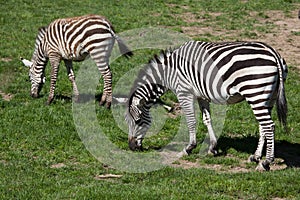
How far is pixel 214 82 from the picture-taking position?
1122cm

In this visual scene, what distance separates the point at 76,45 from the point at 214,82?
5.34 meters

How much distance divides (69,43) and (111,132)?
331 cm

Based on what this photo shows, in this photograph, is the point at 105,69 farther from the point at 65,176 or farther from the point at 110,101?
the point at 65,176

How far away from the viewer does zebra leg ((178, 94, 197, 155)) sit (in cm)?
1195

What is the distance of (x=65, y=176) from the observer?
10.7 metres

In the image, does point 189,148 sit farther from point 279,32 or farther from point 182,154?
point 279,32

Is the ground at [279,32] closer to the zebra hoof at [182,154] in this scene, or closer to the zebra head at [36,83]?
the zebra hoof at [182,154]

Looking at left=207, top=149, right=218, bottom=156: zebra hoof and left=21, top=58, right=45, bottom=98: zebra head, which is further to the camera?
left=21, top=58, right=45, bottom=98: zebra head

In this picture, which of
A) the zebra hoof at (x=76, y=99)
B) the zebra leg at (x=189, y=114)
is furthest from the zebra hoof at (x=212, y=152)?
the zebra hoof at (x=76, y=99)

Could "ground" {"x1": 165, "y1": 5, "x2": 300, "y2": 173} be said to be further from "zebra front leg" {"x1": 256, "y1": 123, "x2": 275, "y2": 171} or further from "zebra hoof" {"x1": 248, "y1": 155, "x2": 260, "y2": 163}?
"zebra front leg" {"x1": 256, "y1": 123, "x2": 275, "y2": 171}

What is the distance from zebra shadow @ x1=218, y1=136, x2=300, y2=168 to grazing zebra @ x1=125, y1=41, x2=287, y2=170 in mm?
602

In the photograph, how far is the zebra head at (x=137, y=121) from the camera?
12312mm

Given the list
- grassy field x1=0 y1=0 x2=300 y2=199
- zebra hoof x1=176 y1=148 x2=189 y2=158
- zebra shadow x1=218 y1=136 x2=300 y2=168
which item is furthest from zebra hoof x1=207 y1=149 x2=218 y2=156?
zebra hoof x1=176 y1=148 x2=189 y2=158

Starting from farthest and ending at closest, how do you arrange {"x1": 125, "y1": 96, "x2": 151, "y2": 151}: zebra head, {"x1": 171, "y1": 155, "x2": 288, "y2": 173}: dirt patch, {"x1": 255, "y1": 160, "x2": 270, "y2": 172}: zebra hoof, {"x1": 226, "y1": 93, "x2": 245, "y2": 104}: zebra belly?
{"x1": 125, "y1": 96, "x2": 151, "y2": 151}: zebra head → {"x1": 171, "y1": 155, "x2": 288, "y2": 173}: dirt patch → {"x1": 226, "y1": 93, "x2": 245, "y2": 104}: zebra belly → {"x1": 255, "y1": 160, "x2": 270, "y2": 172}: zebra hoof
